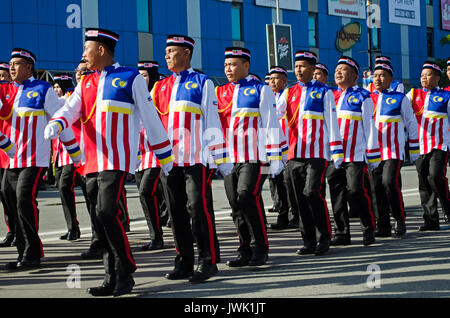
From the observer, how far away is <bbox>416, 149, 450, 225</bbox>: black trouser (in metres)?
10.2

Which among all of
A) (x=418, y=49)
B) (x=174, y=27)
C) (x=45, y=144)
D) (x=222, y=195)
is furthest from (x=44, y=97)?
(x=418, y=49)

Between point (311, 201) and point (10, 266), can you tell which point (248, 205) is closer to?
point (311, 201)

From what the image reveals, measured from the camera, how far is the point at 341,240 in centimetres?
907

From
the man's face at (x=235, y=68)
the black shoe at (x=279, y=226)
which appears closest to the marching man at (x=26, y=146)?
the man's face at (x=235, y=68)

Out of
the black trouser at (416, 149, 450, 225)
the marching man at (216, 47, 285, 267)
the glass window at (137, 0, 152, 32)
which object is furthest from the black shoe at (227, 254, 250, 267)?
the glass window at (137, 0, 152, 32)

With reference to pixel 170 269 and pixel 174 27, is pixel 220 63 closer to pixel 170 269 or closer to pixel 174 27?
pixel 174 27

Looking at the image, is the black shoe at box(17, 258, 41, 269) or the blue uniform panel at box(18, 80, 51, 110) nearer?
the black shoe at box(17, 258, 41, 269)

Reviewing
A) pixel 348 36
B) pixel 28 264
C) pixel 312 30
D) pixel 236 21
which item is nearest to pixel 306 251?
pixel 28 264

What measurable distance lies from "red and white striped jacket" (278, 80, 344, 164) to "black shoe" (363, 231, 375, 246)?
101 cm

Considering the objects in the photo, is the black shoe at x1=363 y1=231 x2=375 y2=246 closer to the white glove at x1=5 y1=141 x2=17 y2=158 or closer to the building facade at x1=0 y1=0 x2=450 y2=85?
the white glove at x1=5 y1=141 x2=17 y2=158

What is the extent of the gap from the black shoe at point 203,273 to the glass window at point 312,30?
38.7 m

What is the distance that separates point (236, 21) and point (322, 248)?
33667mm

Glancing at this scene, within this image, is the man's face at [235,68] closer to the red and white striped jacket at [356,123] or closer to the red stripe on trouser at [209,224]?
the red stripe on trouser at [209,224]

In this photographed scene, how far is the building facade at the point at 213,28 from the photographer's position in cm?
3312
